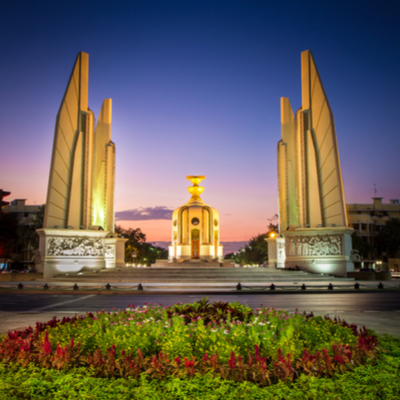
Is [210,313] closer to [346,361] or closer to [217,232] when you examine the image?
[346,361]

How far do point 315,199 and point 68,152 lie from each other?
22496 mm

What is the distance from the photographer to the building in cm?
7669

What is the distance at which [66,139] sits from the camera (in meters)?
34.6

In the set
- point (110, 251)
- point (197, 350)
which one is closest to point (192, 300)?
point (197, 350)

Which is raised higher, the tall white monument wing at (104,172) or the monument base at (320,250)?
the tall white monument wing at (104,172)

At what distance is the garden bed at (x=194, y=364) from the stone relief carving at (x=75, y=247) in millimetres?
26872

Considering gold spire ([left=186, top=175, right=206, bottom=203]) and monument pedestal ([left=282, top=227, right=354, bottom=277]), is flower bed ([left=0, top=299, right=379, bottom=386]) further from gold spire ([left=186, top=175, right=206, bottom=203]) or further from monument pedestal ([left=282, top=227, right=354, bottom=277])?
gold spire ([left=186, top=175, right=206, bottom=203])

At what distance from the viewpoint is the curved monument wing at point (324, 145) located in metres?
32.3

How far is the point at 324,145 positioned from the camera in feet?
113

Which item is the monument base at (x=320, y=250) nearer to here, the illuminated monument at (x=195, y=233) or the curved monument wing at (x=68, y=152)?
the curved monument wing at (x=68, y=152)

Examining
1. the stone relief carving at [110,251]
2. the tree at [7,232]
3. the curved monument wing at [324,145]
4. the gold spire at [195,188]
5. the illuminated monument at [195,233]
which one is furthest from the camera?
the gold spire at [195,188]

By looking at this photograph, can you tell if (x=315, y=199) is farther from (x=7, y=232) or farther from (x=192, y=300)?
(x=7, y=232)

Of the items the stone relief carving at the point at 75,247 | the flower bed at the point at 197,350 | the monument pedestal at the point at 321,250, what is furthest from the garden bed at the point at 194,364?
the stone relief carving at the point at 75,247

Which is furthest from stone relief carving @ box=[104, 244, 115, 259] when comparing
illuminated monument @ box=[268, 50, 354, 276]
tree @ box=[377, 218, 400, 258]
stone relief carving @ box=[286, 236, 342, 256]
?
tree @ box=[377, 218, 400, 258]
